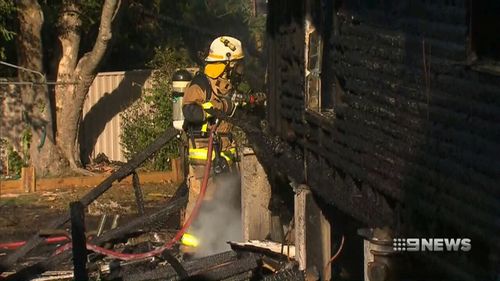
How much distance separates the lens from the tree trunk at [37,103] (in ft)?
56.3

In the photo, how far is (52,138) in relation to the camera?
1756 centimetres

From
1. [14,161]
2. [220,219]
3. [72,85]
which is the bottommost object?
[14,161]

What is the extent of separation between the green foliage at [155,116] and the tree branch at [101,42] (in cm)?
113

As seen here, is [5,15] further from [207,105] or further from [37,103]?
[207,105]

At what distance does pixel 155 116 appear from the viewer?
17.7m

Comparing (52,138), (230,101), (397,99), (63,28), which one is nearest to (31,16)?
(63,28)

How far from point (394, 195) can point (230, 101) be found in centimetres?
450

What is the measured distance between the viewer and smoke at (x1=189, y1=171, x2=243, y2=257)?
10.8 m

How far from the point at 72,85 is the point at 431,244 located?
473 inches

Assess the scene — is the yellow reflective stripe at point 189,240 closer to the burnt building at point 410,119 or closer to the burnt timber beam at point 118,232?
the burnt timber beam at point 118,232

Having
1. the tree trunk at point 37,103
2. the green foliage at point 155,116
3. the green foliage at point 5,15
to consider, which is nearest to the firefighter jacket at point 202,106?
the green foliage at point 5,15

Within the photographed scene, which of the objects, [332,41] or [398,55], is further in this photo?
[332,41]

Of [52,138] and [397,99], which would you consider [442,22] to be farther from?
[52,138]

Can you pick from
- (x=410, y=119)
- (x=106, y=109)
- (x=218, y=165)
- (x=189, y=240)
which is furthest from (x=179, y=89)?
(x=106, y=109)
